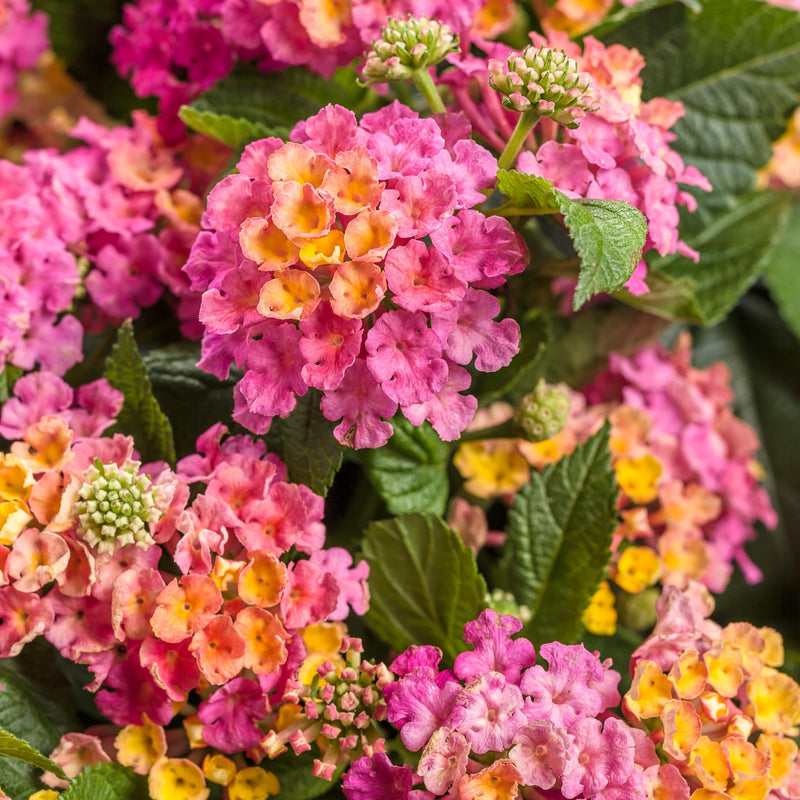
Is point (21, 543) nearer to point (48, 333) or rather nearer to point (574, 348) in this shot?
point (48, 333)

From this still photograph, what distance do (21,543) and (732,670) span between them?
53 centimetres

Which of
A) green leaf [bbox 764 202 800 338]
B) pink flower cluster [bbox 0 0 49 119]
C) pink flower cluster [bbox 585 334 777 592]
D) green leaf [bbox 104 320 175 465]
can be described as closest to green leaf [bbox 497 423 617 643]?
pink flower cluster [bbox 585 334 777 592]

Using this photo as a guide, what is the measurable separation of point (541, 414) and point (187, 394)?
32cm

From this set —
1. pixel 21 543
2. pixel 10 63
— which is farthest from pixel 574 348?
pixel 10 63

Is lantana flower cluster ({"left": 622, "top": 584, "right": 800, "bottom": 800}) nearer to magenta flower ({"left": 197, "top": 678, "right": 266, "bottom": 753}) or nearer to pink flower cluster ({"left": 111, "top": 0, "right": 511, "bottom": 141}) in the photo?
magenta flower ({"left": 197, "top": 678, "right": 266, "bottom": 753})

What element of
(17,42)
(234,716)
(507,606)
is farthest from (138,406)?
(17,42)

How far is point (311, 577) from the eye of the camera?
0.65 m

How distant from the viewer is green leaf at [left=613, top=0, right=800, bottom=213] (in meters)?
0.89

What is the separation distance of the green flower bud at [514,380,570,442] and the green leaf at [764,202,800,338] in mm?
422

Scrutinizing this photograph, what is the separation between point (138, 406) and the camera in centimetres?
72

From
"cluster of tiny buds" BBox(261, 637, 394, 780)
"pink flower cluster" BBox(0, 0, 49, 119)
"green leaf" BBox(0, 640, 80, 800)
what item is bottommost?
"green leaf" BBox(0, 640, 80, 800)

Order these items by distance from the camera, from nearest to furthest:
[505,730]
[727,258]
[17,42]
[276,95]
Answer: [505,730] → [276,95] → [727,258] → [17,42]

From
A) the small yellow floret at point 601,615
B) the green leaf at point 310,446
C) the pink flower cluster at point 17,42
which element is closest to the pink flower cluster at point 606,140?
the green leaf at point 310,446

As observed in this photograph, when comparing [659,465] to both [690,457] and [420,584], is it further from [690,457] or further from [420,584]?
[420,584]
